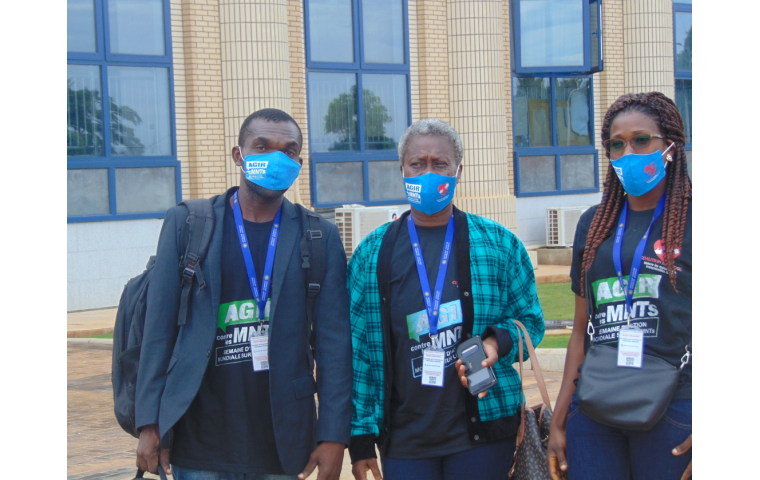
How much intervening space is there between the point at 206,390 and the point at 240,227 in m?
0.69

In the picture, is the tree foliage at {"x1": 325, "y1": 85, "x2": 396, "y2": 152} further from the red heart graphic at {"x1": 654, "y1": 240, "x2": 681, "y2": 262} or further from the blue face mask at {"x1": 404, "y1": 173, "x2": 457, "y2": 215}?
the red heart graphic at {"x1": 654, "y1": 240, "x2": 681, "y2": 262}

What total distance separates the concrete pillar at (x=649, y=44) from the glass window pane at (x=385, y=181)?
21.1 feet

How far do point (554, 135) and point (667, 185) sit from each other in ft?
50.3

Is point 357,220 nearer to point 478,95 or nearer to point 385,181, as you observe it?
point 385,181

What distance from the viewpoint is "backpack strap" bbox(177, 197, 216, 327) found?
3070 mm

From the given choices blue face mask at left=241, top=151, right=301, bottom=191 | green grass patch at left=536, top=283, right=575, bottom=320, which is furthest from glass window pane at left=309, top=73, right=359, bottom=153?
blue face mask at left=241, top=151, right=301, bottom=191

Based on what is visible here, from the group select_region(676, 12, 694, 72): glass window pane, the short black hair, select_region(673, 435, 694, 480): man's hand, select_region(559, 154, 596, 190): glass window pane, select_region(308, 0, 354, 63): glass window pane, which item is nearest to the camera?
select_region(673, 435, 694, 480): man's hand

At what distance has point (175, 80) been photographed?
13008 millimetres

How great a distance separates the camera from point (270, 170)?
3.28m

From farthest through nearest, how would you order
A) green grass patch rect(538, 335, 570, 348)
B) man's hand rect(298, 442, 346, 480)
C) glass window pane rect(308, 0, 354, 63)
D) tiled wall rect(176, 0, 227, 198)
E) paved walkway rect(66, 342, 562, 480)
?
glass window pane rect(308, 0, 354, 63) < tiled wall rect(176, 0, 227, 198) < green grass patch rect(538, 335, 570, 348) < paved walkway rect(66, 342, 562, 480) < man's hand rect(298, 442, 346, 480)

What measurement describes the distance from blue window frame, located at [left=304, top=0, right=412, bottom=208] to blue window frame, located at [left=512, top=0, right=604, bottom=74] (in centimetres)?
326

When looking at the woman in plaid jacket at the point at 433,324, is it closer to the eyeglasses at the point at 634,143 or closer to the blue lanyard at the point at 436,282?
the blue lanyard at the point at 436,282

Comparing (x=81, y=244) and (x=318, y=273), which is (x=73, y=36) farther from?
(x=318, y=273)
